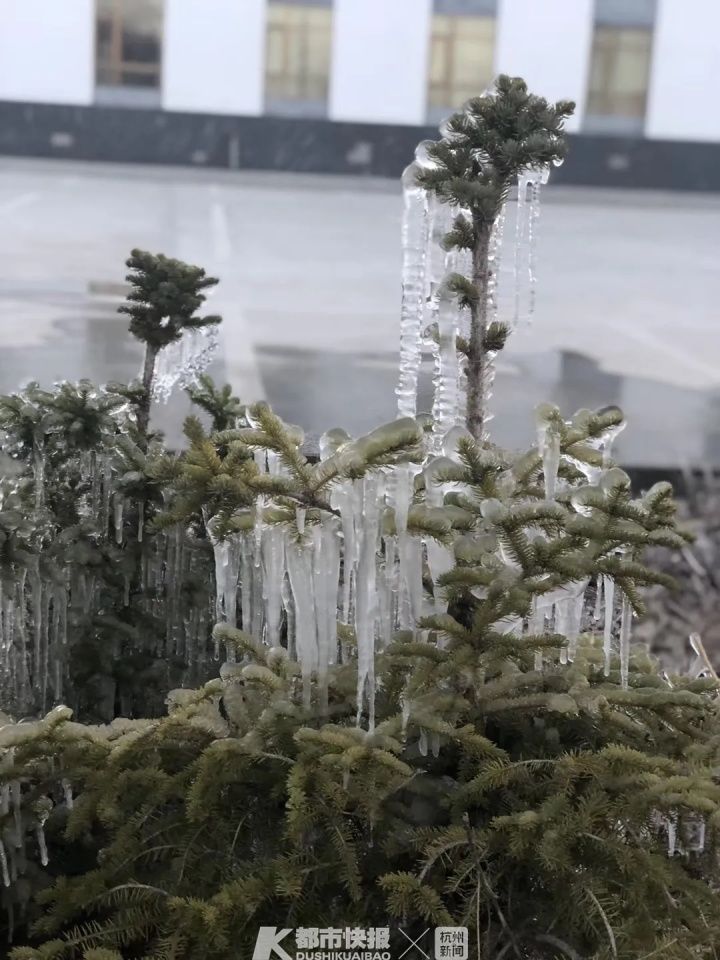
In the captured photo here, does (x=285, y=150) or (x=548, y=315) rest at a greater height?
(x=285, y=150)

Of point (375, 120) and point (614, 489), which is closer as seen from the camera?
point (614, 489)

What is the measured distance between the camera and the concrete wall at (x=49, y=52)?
450 centimetres

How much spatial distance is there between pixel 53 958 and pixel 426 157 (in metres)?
0.99

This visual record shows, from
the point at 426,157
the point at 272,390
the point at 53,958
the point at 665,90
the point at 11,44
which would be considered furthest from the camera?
the point at 665,90

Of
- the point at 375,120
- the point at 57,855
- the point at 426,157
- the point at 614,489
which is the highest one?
the point at 375,120

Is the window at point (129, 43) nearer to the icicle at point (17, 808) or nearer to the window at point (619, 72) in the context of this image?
the window at point (619, 72)

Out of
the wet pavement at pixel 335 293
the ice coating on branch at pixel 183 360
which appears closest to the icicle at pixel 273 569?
the ice coating on branch at pixel 183 360

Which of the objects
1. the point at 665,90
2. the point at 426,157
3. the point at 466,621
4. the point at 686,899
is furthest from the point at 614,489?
the point at 665,90

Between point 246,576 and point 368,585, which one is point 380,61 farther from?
point 368,585

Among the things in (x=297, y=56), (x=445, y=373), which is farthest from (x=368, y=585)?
(x=297, y=56)

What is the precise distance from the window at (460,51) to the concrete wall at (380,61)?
0.05 metres

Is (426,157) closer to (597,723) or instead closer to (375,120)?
(597,723)

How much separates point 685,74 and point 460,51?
1129 mm

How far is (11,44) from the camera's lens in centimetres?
466
